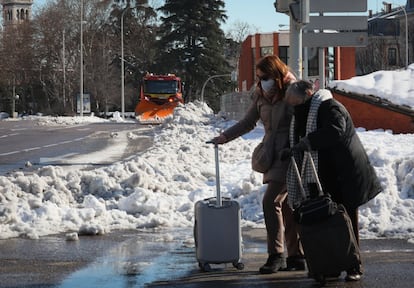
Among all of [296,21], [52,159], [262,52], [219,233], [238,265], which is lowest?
Result: [52,159]

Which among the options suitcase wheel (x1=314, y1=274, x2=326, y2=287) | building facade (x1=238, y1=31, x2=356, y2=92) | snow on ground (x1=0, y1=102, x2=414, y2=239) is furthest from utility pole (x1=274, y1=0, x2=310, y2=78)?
building facade (x1=238, y1=31, x2=356, y2=92)

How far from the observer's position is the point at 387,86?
A: 20859 millimetres

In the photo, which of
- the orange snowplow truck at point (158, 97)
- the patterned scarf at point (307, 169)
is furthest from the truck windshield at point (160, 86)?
the patterned scarf at point (307, 169)

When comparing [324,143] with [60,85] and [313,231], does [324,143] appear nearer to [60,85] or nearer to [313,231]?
[313,231]

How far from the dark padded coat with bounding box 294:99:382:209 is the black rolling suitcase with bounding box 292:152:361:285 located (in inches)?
10.9

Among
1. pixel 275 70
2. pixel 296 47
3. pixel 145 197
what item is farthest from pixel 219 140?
pixel 296 47

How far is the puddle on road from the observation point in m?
6.64

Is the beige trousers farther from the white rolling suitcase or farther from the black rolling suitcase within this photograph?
the black rolling suitcase

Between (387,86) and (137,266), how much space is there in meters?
14.8

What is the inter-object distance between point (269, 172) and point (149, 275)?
139 centimetres

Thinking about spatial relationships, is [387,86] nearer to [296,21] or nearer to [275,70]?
[296,21]

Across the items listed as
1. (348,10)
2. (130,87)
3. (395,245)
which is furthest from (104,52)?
(395,245)

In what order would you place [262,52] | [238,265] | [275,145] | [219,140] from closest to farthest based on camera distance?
1. [275,145]
2. [238,265]
3. [219,140]
4. [262,52]

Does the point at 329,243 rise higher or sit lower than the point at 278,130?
lower
